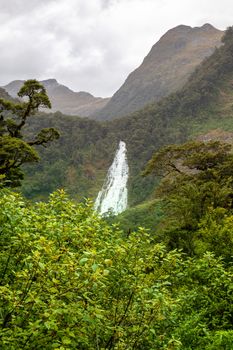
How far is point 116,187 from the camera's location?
13838 cm

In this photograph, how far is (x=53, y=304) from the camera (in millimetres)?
6492

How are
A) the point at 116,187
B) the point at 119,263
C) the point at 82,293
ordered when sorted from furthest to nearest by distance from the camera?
the point at 116,187 < the point at 119,263 < the point at 82,293

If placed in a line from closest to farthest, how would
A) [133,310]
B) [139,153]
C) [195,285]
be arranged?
[133,310]
[195,285]
[139,153]

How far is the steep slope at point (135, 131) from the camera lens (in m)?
143

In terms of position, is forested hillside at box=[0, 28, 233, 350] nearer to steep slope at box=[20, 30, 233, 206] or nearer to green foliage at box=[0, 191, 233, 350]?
green foliage at box=[0, 191, 233, 350]

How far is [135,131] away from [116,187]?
92.1 feet

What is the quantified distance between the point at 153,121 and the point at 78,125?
31404 millimetres

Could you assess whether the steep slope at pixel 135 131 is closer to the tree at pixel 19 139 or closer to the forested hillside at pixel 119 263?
the forested hillside at pixel 119 263

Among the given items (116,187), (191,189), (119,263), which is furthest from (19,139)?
(116,187)

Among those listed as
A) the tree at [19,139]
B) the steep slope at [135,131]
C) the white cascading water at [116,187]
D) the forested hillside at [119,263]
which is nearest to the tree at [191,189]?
the forested hillside at [119,263]

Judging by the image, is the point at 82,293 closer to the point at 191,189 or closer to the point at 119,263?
the point at 119,263

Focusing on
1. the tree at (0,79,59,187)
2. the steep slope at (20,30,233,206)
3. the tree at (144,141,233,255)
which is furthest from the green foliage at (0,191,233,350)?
the steep slope at (20,30,233,206)

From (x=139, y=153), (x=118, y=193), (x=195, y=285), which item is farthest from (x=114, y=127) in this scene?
(x=195, y=285)

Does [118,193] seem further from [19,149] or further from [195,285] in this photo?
[195,285]
